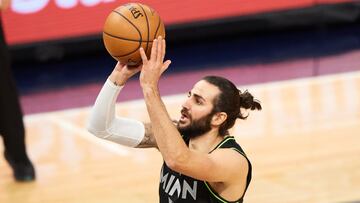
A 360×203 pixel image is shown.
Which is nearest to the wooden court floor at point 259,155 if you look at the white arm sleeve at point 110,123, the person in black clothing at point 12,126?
the person in black clothing at point 12,126

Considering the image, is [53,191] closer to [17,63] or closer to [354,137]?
[354,137]

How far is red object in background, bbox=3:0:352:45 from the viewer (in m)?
9.64

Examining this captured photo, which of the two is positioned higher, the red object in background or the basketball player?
the basketball player

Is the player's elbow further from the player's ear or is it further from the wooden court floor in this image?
the wooden court floor

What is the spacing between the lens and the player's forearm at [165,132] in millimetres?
3232

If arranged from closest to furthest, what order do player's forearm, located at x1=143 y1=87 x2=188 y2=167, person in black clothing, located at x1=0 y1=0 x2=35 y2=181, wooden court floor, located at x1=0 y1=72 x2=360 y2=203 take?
player's forearm, located at x1=143 y1=87 x2=188 y2=167, wooden court floor, located at x1=0 y1=72 x2=360 y2=203, person in black clothing, located at x1=0 y1=0 x2=35 y2=181

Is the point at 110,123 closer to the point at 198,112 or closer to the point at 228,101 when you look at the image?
the point at 198,112

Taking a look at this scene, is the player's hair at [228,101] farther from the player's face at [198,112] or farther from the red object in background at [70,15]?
the red object in background at [70,15]

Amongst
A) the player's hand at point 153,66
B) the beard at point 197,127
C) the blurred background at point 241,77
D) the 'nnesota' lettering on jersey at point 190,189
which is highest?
the player's hand at point 153,66

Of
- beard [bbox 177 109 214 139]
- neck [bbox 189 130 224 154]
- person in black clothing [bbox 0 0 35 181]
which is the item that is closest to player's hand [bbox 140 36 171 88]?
beard [bbox 177 109 214 139]

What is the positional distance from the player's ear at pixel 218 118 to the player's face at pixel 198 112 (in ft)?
0.07

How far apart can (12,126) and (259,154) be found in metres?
2.03

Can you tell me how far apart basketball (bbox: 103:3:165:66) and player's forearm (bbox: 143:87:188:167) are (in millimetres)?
322

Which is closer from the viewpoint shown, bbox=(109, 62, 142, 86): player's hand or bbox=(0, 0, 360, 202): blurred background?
bbox=(109, 62, 142, 86): player's hand
